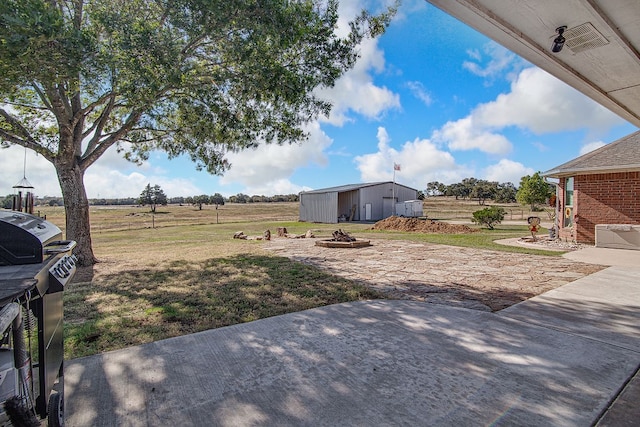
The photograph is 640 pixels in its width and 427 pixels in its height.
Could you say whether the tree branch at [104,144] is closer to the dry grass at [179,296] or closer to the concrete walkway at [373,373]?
the dry grass at [179,296]

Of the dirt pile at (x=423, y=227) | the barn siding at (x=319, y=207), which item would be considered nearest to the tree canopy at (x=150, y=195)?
the barn siding at (x=319, y=207)

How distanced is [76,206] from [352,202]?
23.7m

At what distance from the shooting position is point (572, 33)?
3.29m

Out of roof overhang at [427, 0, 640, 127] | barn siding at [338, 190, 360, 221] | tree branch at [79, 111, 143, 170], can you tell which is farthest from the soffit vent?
barn siding at [338, 190, 360, 221]

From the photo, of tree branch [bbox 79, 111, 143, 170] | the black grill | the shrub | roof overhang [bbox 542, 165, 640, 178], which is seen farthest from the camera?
the shrub

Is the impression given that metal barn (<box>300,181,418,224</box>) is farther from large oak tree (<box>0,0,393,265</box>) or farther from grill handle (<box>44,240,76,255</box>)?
grill handle (<box>44,240,76,255</box>)

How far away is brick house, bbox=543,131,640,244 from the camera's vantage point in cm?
983

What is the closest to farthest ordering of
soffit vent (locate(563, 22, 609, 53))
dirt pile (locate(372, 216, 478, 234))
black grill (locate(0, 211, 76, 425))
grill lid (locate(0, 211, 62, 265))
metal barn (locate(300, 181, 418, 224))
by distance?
1. black grill (locate(0, 211, 76, 425))
2. grill lid (locate(0, 211, 62, 265))
3. soffit vent (locate(563, 22, 609, 53))
4. dirt pile (locate(372, 216, 478, 234))
5. metal barn (locate(300, 181, 418, 224))

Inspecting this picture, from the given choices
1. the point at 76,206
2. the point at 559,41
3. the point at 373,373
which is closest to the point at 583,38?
the point at 559,41

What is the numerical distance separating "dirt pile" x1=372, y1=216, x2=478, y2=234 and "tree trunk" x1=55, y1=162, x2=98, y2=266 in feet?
45.3

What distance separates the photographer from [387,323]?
368cm

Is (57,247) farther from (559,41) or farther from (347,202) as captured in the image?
(347,202)

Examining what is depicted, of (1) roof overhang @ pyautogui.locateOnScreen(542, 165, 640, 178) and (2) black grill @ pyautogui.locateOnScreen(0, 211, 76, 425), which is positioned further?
(1) roof overhang @ pyautogui.locateOnScreen(542, 165, 640, 178)

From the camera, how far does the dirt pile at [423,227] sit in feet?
52.9
